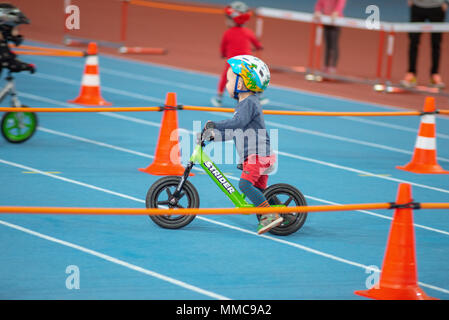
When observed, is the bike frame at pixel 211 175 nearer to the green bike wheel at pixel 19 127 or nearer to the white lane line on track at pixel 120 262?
the white lane line on track at pixel 120 262

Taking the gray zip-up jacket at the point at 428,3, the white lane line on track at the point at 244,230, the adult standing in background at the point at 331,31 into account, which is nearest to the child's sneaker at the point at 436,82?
the gray zip-up jacket at the point at 428,3

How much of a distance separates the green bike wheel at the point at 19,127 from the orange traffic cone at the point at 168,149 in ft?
7.18

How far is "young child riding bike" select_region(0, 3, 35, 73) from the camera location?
464 inches

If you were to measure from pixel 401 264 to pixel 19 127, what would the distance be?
7.28 metres

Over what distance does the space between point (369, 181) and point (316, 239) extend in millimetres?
3071

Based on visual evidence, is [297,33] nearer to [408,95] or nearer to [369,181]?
[408,95]

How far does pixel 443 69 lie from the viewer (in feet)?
74.7

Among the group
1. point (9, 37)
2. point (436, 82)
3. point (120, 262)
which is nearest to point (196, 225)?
point (120, 262)

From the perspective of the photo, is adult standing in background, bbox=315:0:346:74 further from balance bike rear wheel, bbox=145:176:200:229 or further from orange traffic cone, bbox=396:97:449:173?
balance bike rear wheel, bbox=145:176:200:229

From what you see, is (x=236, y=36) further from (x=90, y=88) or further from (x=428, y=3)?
(x=428, y=3)

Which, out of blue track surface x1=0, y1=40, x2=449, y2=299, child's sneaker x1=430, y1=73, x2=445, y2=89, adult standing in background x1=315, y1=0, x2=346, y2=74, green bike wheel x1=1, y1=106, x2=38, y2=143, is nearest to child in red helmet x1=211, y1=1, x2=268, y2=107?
blue track surface x1=0, y1=40, x2=449, y2=299

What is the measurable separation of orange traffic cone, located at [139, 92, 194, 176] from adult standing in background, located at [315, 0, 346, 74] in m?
10.6

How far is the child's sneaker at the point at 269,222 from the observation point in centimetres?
808

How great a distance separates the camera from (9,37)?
12.1 metres
